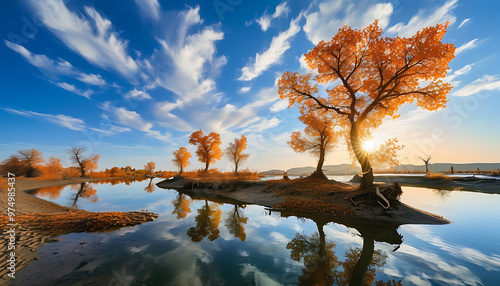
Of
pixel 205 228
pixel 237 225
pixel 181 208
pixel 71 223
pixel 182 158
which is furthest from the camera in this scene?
pixel 182 158

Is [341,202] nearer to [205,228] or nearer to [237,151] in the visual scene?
[205,228]

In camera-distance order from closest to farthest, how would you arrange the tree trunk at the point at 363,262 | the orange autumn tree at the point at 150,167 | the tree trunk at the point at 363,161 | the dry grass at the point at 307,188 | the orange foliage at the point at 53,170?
the tree trunk at the point at 363,262 → the tree trunk at the point at 363,161 → the dry grass at the point at 307,188 → the orange foliage at the point at 53,170 → the orange autumn tree at the point at 150,167

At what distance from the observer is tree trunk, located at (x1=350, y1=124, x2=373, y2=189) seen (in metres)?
11.3

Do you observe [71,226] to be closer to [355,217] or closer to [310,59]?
[355,217]

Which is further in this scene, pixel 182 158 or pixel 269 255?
pixel 182 158

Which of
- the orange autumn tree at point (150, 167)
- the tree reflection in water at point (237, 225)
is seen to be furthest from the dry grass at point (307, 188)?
the orange autumn tree at point (150, 167)

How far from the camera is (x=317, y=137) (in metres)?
18.8

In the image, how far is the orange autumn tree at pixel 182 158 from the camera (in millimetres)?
51750

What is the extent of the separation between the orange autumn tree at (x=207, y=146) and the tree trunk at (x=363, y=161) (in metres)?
31.4

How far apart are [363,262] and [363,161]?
9130 mm

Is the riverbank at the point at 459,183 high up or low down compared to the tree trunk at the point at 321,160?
down

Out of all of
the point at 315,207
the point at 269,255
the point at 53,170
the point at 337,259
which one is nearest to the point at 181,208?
the point at 269,255

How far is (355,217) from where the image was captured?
30.4ft

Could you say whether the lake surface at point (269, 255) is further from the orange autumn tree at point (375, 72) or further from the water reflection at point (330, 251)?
the orange autumn tree at point (375, 72)
